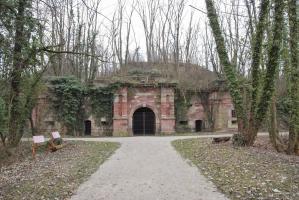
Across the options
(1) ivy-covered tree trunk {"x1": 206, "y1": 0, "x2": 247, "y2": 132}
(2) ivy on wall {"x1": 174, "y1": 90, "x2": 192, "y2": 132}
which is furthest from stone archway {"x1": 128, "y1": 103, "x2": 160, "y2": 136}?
(1) ivy-covered tree trunk {"x1": 206, "y1": 0, "x2": 247, "y2": 132}

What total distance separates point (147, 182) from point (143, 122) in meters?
20.2

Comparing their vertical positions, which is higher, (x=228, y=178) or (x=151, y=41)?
(x=151, y=41)

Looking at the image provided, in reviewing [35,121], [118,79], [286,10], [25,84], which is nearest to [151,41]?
[118,79]

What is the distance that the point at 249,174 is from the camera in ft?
29.3

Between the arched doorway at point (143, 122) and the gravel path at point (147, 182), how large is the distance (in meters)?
15.9

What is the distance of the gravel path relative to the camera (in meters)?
7.27

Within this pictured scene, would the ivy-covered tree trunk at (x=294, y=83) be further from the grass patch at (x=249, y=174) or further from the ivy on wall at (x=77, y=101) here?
the ivy on wall at (x=77, y=101)

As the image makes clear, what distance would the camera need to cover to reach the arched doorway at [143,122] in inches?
1134

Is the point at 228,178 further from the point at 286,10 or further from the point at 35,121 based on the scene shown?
the point at 35,121

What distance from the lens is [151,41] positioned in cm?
3838

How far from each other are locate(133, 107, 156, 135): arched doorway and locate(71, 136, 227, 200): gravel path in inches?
627

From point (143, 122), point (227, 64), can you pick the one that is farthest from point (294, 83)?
point (143, 122)

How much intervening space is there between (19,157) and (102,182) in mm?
7885

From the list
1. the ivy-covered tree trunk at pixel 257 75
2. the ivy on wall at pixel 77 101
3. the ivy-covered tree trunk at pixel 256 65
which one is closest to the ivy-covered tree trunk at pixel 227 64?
the ivy-covered tree trunk at pixel 257 75
